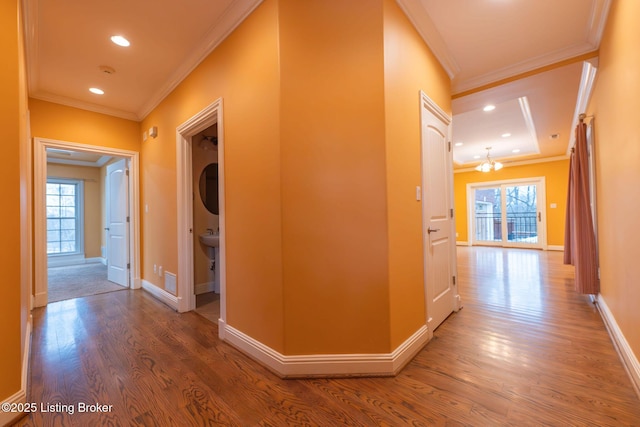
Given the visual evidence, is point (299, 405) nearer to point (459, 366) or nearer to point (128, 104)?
point (459, 366)

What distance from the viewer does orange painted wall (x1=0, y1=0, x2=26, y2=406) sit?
1.42 m

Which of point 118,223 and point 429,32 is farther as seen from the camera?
point 118,223

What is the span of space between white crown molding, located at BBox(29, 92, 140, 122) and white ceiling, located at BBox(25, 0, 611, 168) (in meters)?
0.01

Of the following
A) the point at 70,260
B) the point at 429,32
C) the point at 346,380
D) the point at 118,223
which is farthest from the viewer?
the point at 70,260

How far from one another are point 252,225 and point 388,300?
3.63ft

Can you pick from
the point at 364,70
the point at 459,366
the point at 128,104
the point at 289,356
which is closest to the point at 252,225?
the point at 289,356

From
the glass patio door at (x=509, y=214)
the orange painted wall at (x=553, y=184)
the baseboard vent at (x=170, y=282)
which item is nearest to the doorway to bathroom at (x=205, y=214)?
the baseboard vent at (x=170, y=282)

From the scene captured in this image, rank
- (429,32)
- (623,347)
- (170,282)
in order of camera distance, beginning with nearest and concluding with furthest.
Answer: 1. (623,347)
2. (429,32)
3. (170,282)

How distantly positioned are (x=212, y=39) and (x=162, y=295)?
2952mm

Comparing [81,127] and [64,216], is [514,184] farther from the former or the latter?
[64,216]

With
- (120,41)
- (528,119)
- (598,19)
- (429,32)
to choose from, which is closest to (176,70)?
(120,41)

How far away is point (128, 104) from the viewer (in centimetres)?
372

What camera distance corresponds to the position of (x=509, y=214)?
8055 millimetres

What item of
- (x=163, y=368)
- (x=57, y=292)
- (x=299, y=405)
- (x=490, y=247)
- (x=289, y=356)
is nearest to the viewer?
(x=299, y=405)
